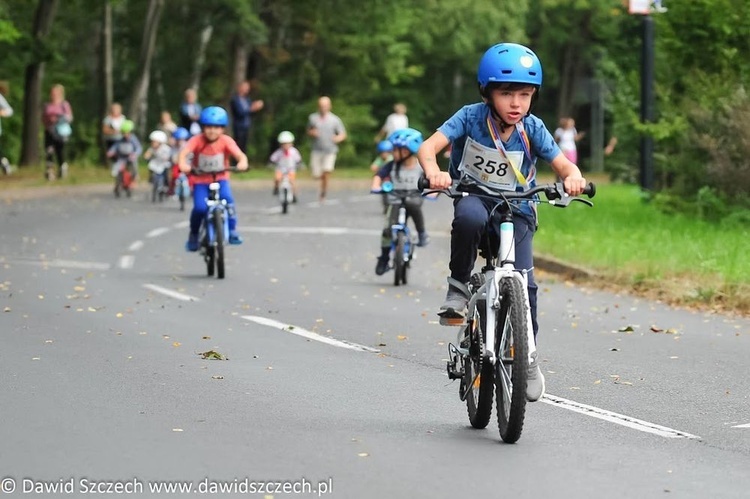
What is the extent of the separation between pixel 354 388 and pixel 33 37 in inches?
1172

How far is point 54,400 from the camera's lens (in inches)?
367

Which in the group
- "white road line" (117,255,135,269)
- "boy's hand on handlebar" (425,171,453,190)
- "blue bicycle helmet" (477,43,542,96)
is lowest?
"white road line" (117,255,135,269)

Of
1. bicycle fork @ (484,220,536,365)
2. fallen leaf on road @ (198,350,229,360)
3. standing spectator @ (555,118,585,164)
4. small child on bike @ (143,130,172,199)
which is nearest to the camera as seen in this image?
bicycle fork @ (484,220,536,365)

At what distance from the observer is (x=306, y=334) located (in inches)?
514

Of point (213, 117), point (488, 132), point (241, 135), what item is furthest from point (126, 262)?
Answer: point (241, 135)

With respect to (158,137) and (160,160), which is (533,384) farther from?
(158,137)

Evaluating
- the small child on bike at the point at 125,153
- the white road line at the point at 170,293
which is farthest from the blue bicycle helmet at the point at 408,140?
the small child on bike at the point at 125,153

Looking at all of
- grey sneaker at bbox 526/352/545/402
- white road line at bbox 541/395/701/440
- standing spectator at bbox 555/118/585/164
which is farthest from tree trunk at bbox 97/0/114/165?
grey sneaker at bbox 526/352/545/402

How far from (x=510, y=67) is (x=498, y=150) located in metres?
0.46

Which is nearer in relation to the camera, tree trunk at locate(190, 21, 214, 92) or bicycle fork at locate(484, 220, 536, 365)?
bicycle fork at locate(484, 220, 536, 365)

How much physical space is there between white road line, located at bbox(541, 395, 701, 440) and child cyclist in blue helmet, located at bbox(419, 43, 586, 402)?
72 centimetres

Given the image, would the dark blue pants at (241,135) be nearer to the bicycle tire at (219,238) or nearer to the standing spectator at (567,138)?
the standing spectator at (567,138)

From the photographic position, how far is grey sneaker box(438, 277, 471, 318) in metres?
8.80

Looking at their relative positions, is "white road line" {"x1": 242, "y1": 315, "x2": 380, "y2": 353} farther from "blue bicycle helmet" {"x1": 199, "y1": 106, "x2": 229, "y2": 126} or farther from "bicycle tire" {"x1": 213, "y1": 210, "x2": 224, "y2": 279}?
"blue bicycle helmet" {"x1": 199, "y1": 106, "x2": 229, "y2": 126}
